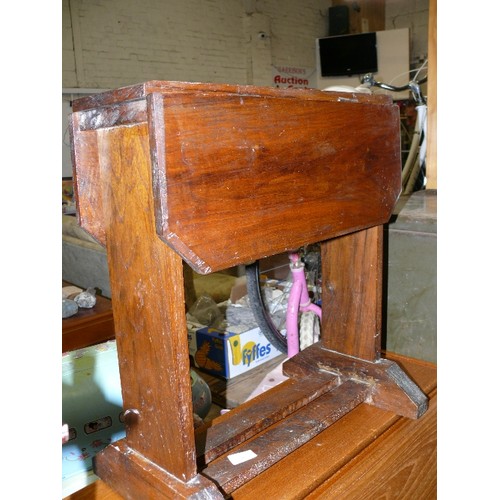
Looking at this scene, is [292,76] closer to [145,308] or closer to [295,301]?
[295,301]

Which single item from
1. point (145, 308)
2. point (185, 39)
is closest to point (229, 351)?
point (145, 308)

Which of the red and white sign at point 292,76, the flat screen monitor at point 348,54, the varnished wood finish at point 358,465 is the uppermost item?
the flat screen monitor at point 348,54

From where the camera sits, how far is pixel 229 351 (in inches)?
70.8

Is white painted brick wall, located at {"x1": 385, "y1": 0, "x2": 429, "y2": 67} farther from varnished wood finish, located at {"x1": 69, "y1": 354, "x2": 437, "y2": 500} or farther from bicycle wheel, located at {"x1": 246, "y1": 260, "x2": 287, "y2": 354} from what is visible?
varnished wood finish, located at {"x1": 69, "y1": 354, "x2": 437, "y2": 500}

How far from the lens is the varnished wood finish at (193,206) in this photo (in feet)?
2.10

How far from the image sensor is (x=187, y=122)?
2.06 feet

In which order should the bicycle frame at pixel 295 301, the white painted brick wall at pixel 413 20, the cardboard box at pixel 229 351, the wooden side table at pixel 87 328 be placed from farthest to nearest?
the white painted brick wall at pixel 413 20 → the wooden side table at pixel 87 328 → the cardboard box at pixel 229 351 → the bicycle frame at pixel 295 301

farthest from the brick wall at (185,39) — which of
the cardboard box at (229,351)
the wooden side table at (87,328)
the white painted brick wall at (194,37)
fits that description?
the cardboard box at (229,351)

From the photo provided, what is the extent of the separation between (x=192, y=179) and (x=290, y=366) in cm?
72

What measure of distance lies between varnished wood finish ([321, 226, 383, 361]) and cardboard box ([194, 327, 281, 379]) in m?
0.64

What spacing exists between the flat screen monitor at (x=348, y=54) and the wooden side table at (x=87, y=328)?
603 cm

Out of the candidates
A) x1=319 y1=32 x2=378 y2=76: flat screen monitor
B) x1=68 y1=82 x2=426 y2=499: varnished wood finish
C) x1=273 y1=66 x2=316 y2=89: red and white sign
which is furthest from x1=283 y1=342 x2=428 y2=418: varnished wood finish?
x1=319 y1=32 x2=378 y2=76: flat screen monitor

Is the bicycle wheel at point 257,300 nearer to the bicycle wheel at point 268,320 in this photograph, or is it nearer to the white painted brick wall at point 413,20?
the bicycle wheel at point 268,320
